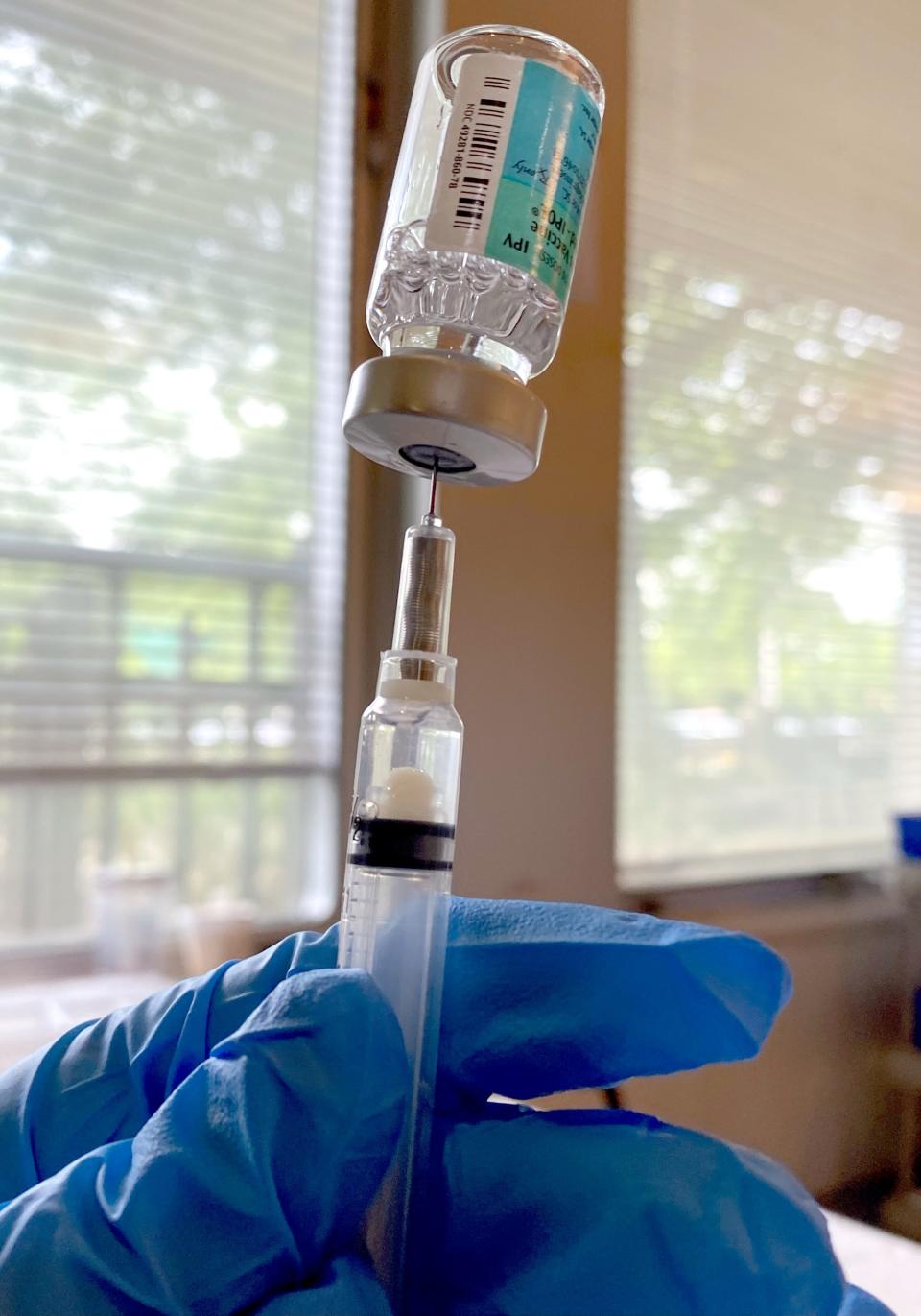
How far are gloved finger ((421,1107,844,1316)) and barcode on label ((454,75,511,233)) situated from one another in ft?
1.24

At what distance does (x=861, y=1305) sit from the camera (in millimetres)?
463

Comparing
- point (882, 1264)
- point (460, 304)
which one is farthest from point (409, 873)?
point (882, 1264)

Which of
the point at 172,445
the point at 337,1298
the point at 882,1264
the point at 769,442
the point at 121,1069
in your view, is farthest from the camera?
the point at 769,442

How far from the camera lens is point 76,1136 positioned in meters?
0.50

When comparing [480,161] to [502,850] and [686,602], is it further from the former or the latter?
[686,602]

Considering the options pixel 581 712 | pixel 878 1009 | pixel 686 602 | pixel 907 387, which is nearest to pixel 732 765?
pixel 686 602

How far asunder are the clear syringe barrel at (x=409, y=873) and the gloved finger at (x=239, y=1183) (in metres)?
0.01

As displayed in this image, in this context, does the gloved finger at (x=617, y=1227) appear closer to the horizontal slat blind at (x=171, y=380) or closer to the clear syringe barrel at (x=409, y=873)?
the clear syringe barrel at (x=409, y=873)

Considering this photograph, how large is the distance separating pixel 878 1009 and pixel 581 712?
0.96 meters

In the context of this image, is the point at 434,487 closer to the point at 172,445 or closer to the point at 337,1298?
the point at 337,1298

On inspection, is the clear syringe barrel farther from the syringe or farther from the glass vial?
the glass vial

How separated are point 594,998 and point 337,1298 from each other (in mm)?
147

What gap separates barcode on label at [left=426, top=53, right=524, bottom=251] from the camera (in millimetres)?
410

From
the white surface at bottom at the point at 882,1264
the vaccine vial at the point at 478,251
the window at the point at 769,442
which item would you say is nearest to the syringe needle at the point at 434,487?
the vaccine vial at the point at 478,251
